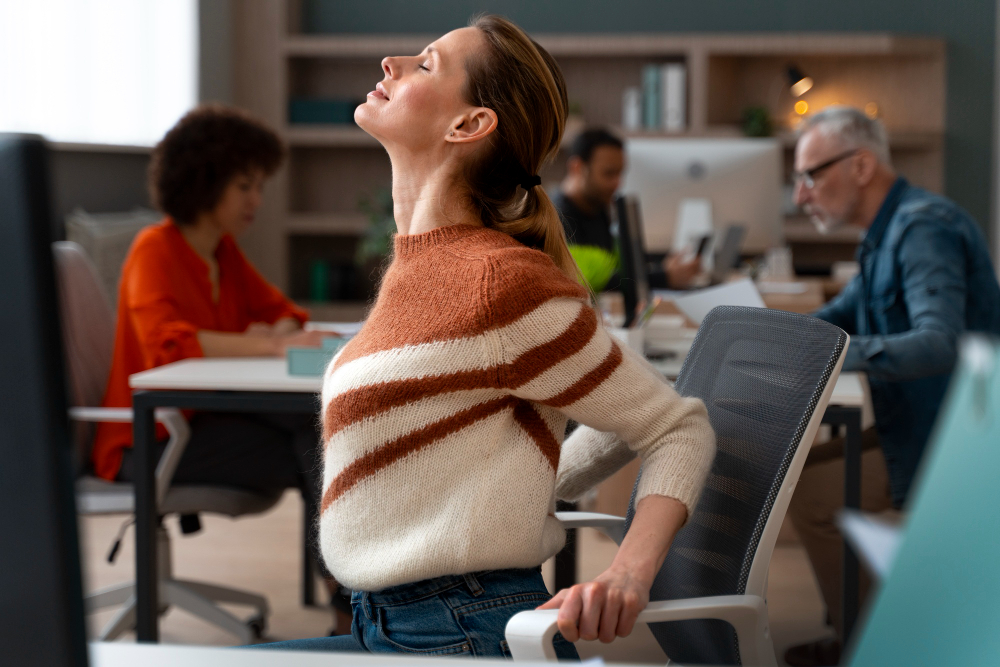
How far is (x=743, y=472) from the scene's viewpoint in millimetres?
1111

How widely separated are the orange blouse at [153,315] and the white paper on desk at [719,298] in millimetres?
1121

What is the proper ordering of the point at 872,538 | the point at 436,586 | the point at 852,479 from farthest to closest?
1. the point at 852,479
2. the point at 436,586
3. the point at 872,538

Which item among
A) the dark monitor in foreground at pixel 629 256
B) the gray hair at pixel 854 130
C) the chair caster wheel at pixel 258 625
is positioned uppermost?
the gray hair at pixel 854 130

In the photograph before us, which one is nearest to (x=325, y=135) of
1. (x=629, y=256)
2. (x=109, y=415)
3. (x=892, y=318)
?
(x=629, y=256)

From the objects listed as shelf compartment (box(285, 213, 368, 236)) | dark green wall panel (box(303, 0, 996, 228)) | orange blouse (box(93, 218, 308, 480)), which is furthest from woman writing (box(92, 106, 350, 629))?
dark green wall panel (box(303, 0, 996, 228))

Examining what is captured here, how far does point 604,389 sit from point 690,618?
0.25m

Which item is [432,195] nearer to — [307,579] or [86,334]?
[86,334]

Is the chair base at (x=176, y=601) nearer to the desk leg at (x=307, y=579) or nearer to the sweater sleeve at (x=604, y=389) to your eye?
the desk leg at (x=307, y=579)

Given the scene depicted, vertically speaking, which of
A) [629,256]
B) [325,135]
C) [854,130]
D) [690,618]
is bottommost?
[690,618]

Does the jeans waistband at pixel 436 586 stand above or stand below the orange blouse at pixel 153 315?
below

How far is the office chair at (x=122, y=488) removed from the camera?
213cm

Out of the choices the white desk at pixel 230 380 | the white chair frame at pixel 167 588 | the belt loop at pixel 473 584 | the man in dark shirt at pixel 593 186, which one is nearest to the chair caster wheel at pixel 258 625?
the white chair frame at pixel 167 588

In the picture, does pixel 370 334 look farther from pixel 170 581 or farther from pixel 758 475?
pixel 170 581

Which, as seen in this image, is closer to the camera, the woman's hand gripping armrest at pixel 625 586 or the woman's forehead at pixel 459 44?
the woman's hand gripping armrest at pixel 625 586
